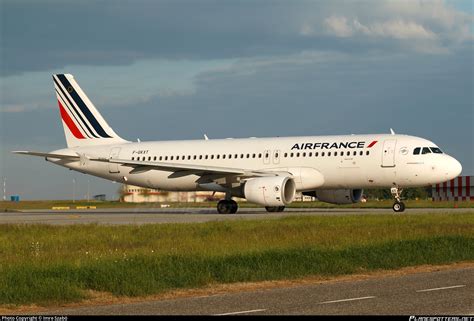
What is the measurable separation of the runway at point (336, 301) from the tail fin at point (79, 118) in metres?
39.7

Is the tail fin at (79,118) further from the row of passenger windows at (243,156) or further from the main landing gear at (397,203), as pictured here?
the main landing gear at (397,203)

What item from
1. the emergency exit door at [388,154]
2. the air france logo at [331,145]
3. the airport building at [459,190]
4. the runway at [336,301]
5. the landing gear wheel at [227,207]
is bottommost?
the runway at [336,301]

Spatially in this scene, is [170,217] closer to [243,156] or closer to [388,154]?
[243,156]

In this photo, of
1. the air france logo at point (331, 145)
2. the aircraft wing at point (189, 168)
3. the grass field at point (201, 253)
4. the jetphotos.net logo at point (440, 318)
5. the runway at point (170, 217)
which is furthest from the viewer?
the aircraft wing at point (189, 168)

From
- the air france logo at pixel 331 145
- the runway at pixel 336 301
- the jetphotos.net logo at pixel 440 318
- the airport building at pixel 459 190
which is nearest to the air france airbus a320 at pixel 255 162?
the air france logo at pixel 331 145

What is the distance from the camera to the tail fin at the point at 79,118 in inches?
2152

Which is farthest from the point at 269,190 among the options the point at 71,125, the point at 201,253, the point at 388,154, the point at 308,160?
the point at 201,253

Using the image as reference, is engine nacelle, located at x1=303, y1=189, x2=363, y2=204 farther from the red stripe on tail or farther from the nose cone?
the red stripe on tail

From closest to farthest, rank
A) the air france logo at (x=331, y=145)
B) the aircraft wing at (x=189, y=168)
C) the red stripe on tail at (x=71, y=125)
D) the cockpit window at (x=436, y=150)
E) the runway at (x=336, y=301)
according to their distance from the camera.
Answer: the runway at (x=336, y=301)
the cockpit window at (x=436, y=150)
the air france logo at (x=331, y=145)
the aircraft wing at (x=189, y=168)
the red stripe on tail at (x=71, y=125)

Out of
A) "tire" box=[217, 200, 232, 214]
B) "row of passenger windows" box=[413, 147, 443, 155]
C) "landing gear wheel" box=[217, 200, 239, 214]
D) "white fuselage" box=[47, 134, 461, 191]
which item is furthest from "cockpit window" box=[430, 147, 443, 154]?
"tire" box=[217, 200, 232, 214]

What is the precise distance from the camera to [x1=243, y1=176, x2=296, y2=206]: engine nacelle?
143 ft

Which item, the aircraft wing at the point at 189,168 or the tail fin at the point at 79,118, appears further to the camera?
the tail fin at the point at 79,118

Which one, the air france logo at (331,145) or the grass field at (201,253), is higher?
the air france logo at (331,145)

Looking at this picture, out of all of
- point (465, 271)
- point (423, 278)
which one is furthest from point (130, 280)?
point (465, 271)
